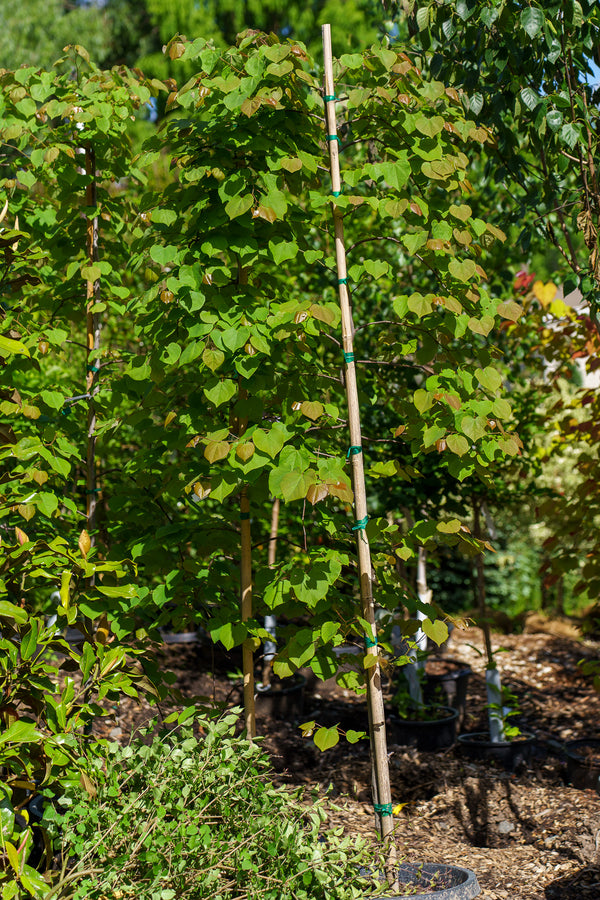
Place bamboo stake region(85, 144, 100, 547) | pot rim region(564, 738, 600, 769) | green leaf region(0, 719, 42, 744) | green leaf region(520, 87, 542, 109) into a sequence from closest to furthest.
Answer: green leaf region(0, 719, 42, 744)
green leaf region(520, 87, 542, 109)
bamboo stake region(85, 144, 100, 547)
pot rim region(564, 738, 600, 769)

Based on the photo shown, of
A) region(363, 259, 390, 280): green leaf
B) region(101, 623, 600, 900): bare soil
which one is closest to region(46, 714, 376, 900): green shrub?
region(101, 623, 600, 900): bare soil

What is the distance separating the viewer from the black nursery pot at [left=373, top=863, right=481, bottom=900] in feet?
5.95

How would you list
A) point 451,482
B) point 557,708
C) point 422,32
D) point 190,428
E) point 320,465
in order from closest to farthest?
1. point 320,465
2. point 190,428
3. point 422,32
4. point 451,482
5. point 557,708

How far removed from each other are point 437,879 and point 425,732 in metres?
1.81

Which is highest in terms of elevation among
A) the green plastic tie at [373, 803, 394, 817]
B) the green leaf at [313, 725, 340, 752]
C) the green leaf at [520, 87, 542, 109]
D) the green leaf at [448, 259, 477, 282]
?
the green leaf at [520, 87, 542, 109]

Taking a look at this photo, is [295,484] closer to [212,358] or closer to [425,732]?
[212,358]

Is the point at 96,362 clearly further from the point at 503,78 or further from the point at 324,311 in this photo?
the point at 503,78

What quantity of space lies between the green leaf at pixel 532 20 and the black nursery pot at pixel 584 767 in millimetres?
2687

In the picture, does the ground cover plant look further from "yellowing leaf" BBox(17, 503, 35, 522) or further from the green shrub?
the green shrub

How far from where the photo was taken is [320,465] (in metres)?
1.95

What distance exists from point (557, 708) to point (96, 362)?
11.6ft

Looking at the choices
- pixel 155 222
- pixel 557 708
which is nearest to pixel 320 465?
pixel 155 222

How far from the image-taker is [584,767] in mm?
3256

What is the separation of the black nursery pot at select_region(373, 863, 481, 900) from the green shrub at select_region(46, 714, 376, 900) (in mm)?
208
